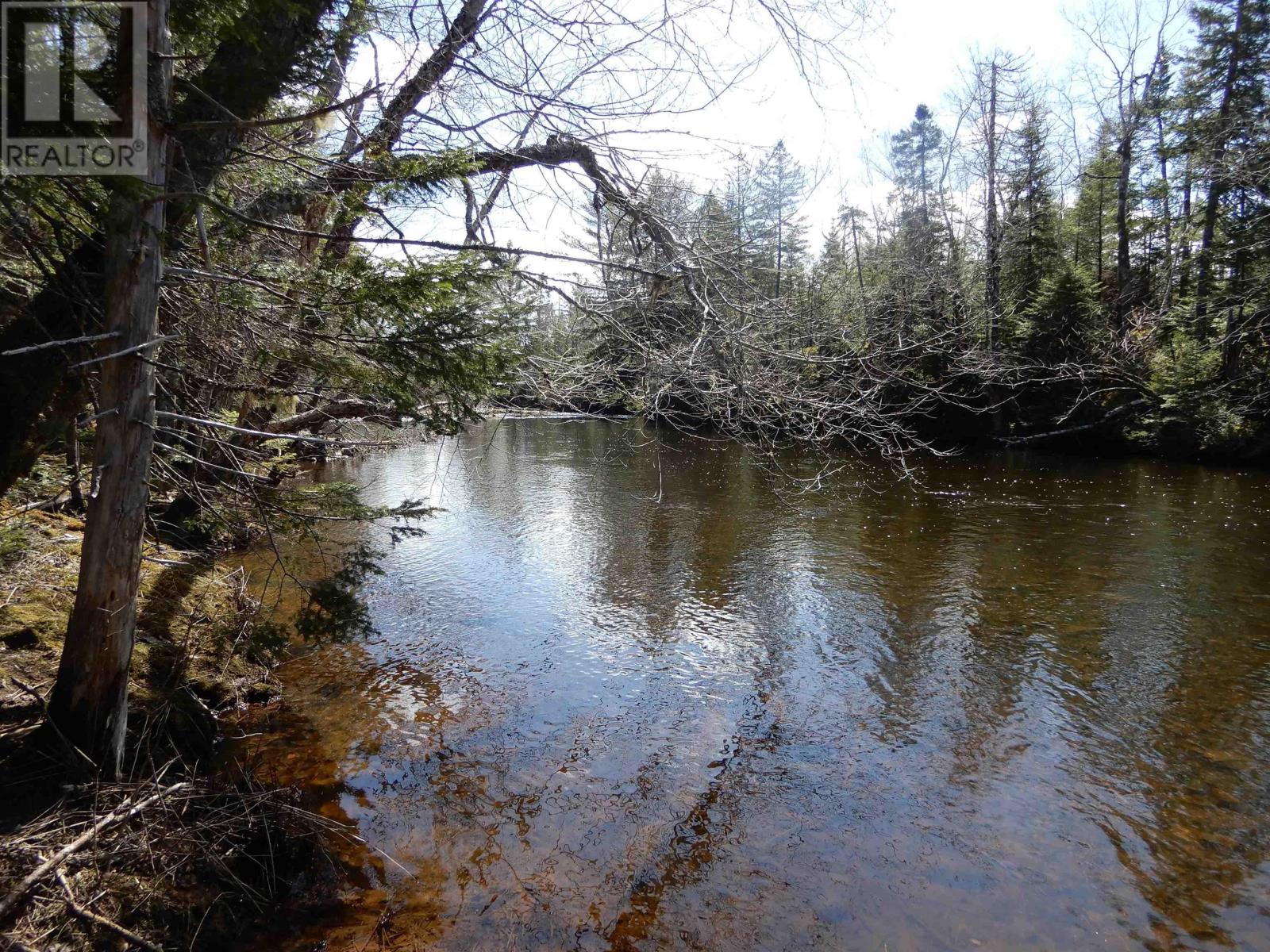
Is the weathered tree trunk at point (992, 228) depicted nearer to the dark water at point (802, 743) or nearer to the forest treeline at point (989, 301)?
the forest treeline at point (989, 301)

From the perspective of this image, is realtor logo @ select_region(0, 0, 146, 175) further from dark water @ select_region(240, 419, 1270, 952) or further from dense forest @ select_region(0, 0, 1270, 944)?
dark water @ select_region(240, 419, 1270, 952)

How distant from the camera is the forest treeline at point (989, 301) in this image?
14.2ft

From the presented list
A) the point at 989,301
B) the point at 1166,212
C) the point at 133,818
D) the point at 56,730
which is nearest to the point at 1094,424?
the point at 989,301

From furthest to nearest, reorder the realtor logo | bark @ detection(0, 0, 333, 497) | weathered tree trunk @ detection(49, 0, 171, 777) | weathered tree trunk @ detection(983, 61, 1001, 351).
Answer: weathered tree trunk @ detection(983, 61, 1001, 351) < bark @ detection(0, 0, 333, 497) < weathered tree trunk @ detection(49, 0, 171, 777) < the realtor logo

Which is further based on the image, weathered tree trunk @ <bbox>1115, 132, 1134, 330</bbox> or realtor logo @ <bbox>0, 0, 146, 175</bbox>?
weathered tree trunk @ <bbox>1115, 132, 1134, 330</bbox>

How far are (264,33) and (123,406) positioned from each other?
175cm

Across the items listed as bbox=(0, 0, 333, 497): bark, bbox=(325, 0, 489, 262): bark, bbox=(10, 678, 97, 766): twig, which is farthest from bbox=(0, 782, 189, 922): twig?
bbox=(325, 0, 489, 262): bark

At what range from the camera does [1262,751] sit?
509 centimetres

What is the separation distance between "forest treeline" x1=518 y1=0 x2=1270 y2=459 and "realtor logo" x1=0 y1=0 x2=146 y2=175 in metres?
1.96

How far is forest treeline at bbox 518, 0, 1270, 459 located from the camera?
4.32 meters

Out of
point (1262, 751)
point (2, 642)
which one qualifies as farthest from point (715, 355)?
point (1262, 751)

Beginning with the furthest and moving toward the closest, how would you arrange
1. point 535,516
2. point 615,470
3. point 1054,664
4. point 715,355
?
point 615,470
point 535,516
point 1054,664
point 715,355

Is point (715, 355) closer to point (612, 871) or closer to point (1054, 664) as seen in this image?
point (612, 871)

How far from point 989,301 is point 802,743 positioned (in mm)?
18541
